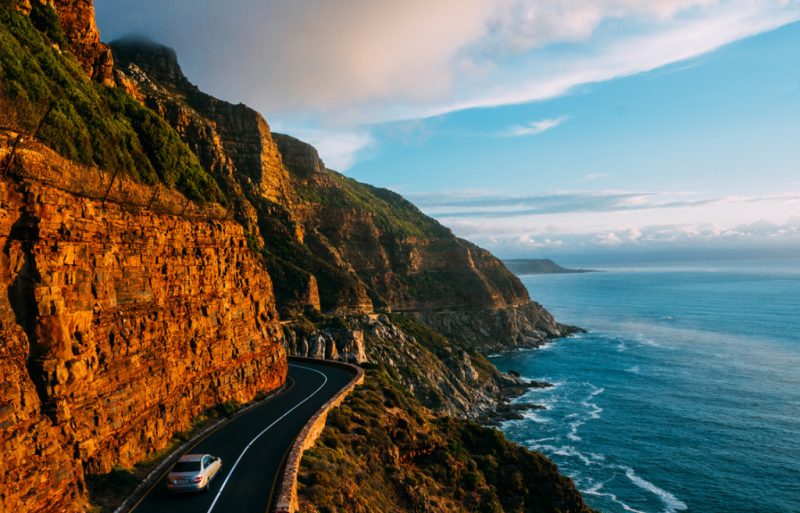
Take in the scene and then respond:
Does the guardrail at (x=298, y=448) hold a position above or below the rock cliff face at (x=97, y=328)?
below

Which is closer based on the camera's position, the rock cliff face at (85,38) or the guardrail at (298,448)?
the guardrail at (298,448)

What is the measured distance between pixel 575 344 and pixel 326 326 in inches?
2972

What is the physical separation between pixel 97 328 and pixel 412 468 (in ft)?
75.4

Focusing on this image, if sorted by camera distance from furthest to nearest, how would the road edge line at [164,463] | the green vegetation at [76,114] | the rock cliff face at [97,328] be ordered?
the green vegetation at [76,114], the road edge line at [164,463], the rock cliff face at [97,328]

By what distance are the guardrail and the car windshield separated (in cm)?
339

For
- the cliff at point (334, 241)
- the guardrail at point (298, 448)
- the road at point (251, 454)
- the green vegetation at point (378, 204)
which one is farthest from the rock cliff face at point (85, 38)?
the green vegetation at point (378, 204)

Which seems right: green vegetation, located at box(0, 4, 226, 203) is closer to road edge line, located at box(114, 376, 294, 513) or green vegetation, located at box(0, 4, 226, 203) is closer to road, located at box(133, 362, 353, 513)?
road edge line, located at box(114, 376, 294, 513)

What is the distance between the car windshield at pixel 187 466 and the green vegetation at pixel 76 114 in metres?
12.7

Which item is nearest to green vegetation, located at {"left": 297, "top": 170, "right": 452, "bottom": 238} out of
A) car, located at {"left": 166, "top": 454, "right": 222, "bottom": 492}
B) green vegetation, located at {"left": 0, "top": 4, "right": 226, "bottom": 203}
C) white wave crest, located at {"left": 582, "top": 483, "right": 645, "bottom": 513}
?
green vegetation, located at {"left": 0, "top": 4, "right": 226, "bottom": 203}

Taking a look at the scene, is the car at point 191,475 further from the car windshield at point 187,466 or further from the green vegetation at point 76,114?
the green vegetation at point 76,114

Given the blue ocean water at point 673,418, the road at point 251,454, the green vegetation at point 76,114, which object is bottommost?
the blue ocean water at point 673,418

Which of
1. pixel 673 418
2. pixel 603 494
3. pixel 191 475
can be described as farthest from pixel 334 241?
pixel 191 475

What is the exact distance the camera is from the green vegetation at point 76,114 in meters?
18.7

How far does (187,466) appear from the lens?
19.6 metres
